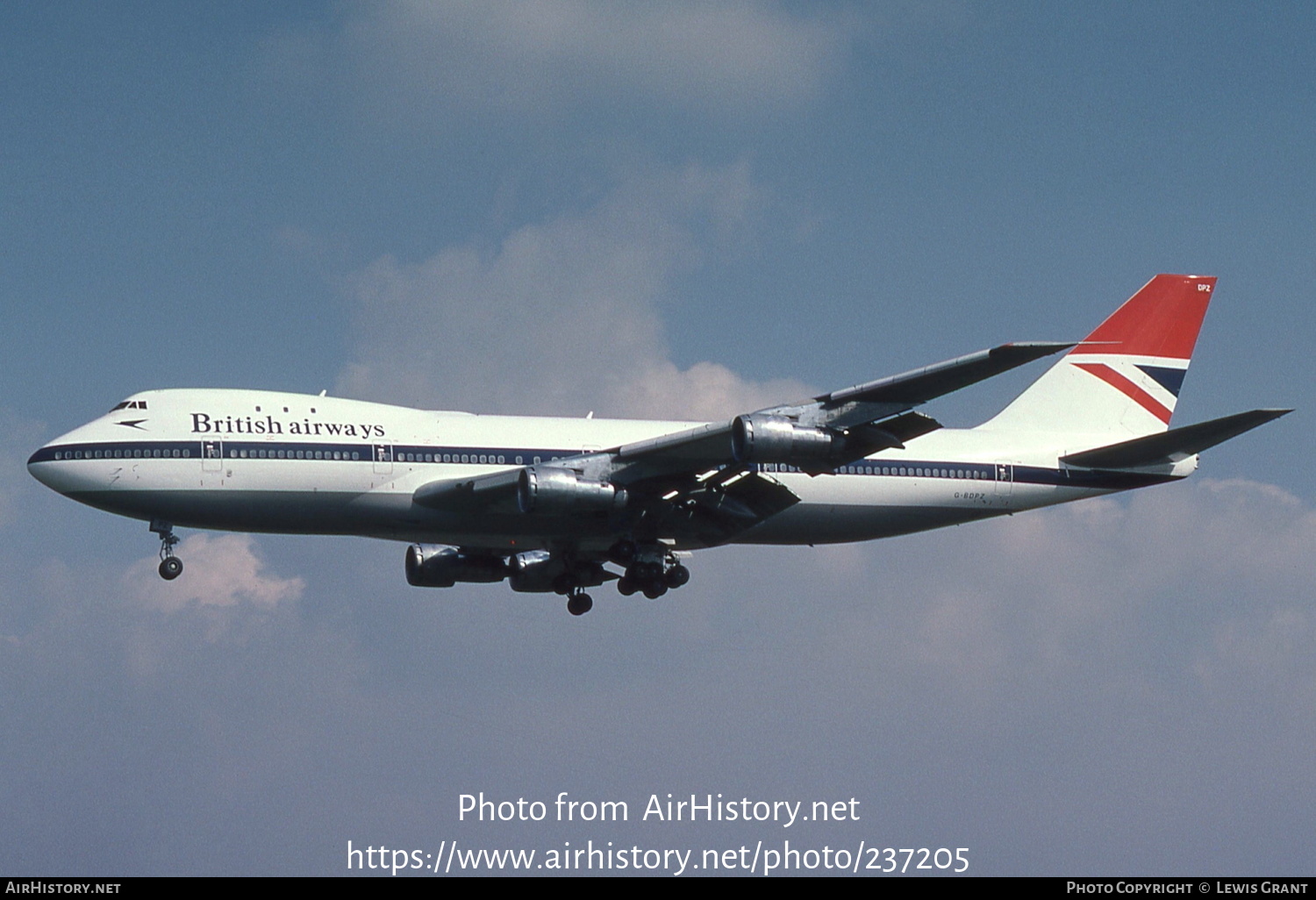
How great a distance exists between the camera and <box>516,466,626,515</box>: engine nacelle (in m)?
41.3

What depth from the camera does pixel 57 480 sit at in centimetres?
4328

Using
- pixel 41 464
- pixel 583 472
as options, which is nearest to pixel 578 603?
pixel 583 472

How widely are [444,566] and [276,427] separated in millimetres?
9412

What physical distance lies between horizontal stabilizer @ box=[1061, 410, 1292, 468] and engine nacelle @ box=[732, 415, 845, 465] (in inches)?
441

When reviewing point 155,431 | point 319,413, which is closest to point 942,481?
point 319,413

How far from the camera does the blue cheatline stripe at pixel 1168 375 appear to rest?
176ft

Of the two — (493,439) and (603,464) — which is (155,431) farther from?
(603,464)

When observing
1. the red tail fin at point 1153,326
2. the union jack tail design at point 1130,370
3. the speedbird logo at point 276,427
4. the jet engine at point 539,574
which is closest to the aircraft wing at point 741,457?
the speedbird logo at point 276,427

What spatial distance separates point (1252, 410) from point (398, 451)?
2408 centimetres

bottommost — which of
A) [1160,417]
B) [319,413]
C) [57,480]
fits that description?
[57,480]

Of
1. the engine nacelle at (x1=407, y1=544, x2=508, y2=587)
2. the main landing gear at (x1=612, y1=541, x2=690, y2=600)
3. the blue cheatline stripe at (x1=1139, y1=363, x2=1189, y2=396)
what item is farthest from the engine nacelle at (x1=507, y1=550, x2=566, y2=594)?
the blue cheatline stripe at (x1=1139, y1=363, x2=1189, y2=396)

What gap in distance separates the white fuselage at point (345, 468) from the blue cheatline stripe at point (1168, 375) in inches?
444

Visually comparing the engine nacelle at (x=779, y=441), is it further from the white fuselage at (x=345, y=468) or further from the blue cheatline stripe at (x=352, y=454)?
the white fuselage at (x=345, y=468)

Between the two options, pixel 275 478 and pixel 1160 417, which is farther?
pixel 1160 417
